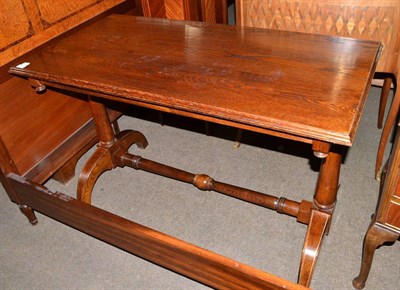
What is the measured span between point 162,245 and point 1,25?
1060 millimetres

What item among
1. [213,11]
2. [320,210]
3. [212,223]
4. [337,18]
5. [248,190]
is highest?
[337,18]

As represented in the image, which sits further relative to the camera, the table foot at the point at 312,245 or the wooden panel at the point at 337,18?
the wooden panel at the point at 337,18

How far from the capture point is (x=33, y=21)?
5.32ft

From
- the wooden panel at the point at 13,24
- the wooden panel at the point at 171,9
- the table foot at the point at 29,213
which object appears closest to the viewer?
the wooden panel at the point at 13,24

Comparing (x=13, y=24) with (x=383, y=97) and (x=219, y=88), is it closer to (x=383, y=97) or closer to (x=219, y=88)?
(x=219, y=88)

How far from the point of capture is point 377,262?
1574 mm

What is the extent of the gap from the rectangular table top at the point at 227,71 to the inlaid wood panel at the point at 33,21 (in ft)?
0.23

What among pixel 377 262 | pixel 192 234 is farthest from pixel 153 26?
pixel 377 262

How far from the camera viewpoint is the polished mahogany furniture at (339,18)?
167cm

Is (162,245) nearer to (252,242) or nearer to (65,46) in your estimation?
(252,242)

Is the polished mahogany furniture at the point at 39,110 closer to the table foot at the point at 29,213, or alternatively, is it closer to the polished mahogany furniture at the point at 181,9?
the table foot at the point at 29,213

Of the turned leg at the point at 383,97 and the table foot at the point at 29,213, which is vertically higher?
the turned leg at the point at 383,97

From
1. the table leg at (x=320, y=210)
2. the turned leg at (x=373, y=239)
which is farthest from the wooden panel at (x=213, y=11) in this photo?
the turned leg at (x=373, y=239)

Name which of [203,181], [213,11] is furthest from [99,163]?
[213,11]
